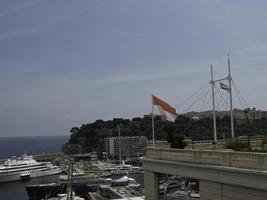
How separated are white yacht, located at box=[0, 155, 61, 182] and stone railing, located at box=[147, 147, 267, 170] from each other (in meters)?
131

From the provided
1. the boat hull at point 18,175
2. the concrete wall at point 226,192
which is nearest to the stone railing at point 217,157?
the concrete wall at point 226,192

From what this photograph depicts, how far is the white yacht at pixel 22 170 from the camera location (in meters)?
148

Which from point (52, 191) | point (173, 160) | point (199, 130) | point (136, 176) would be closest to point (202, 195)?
point (173, 160)

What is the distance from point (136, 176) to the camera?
149750 mm

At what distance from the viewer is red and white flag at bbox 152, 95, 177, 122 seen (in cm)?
2906

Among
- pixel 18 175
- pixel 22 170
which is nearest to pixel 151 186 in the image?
pixel 18 175

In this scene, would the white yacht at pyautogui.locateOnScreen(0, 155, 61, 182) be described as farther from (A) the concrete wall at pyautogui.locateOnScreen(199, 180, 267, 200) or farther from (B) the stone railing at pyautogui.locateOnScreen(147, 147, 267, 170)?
(A) the concrete wall at pyautogui.locateOnScreen(199, 180, 267, 200)

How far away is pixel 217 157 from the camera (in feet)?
66.9

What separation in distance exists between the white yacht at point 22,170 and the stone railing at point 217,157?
131 metres

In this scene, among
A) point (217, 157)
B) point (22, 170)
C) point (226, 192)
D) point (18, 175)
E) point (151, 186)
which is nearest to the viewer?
point (226, 192)

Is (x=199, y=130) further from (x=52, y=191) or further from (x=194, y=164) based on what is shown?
(x=194, y=164)

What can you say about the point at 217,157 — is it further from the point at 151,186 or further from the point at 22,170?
the point at 22,170

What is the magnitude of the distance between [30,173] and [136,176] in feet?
121

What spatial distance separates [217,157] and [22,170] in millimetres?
141389
